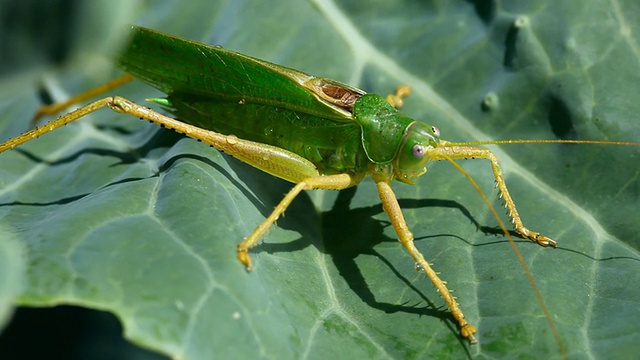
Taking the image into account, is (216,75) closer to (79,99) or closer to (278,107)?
(278,107)

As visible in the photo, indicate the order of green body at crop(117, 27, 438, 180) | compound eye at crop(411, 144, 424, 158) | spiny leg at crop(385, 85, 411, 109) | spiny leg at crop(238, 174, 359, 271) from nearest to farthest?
1. spiny leg at crop(238, 174, 359, 271)
2. compound eye at crop(411, 144, 424, 158)
3. green body at crop(117, 27, 438, 180)
4. spiny leg at crop(385, 85, 411, 109)

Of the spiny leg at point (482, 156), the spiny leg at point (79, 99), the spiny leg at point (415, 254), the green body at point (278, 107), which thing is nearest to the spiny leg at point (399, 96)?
the green body at point (278, 107)

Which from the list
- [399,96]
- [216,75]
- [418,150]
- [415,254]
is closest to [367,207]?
[418,150]

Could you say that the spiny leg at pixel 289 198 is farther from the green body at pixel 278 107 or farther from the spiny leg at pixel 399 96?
the spiny leg at pixel 399 96

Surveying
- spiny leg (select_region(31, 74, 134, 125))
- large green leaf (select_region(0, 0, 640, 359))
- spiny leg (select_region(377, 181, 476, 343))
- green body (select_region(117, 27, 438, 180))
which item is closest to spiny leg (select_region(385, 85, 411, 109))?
large green leaf (select_region(0, 0, 640, 359))

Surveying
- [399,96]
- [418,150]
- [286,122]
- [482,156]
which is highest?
[399,96]

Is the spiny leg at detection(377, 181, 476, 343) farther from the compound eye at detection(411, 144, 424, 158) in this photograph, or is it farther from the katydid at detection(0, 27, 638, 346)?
the compound eye at detection(411, 144, 424, 158)

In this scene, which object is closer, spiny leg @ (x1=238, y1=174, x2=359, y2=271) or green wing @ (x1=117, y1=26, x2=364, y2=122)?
spiny leg @ (x1=238, y1=174, x2=359, y2=271)

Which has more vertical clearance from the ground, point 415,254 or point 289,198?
point 415,254
